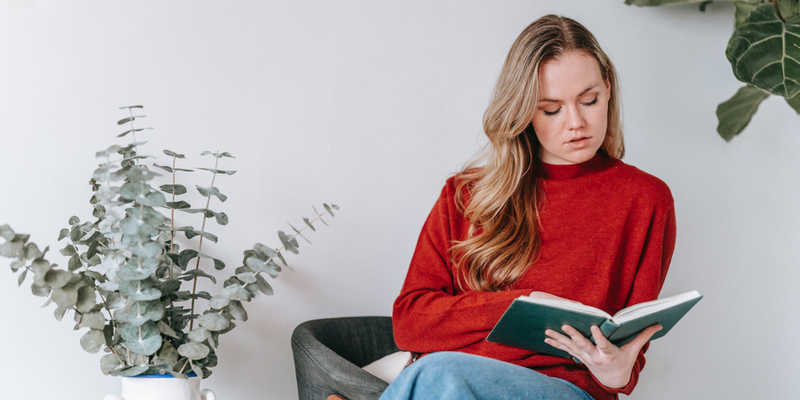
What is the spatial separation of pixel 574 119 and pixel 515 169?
20 centimetres

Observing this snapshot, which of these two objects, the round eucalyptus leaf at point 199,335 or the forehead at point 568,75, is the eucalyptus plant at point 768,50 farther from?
the round eucalyptus leaf at point 199,335

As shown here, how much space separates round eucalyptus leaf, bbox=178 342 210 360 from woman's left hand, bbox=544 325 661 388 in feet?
2.10

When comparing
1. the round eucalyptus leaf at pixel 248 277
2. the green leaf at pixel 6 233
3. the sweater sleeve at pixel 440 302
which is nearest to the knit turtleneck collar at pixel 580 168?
the sweater sleeve at pixel 440 302

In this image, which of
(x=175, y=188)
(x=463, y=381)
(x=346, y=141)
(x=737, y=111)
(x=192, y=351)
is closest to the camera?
(x=463, y=381)

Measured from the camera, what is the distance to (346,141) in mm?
1670

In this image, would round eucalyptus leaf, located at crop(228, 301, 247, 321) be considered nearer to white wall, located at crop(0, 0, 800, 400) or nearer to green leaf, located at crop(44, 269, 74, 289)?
green leaf, located at crop(44, 269, 74, 289)

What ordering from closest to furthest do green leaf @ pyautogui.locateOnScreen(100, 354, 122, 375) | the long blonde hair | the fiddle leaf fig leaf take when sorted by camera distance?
green leaf @ pyautogui.locateOnScreen(100, 354, 122, 375) → the long blonde hair → the fiddle leaf fig leaf

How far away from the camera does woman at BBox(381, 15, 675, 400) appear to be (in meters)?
1.26

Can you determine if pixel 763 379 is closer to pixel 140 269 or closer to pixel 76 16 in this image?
pixel 140 269

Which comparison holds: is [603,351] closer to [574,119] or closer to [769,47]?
[574,119]

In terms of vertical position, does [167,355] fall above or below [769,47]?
below

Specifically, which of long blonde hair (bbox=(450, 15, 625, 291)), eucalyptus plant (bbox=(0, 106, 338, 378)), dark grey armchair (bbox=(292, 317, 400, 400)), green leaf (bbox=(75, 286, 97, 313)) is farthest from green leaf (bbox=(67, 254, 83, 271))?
long blonde hair (bbox=(450, 15, 625, 291))

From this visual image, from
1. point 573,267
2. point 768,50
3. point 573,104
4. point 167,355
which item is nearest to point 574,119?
point 573,104

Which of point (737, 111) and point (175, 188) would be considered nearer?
point (175, 188)
